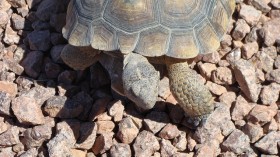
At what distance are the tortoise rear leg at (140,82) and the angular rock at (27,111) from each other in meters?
0.77

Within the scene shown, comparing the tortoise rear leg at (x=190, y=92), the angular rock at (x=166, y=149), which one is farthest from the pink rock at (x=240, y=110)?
the angular rock at (x=166, y=149)

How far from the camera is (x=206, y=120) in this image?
139 inches

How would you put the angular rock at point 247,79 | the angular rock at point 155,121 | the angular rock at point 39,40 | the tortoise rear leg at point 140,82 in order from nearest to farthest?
the tortoise rear leg at point 140,82 < the angular rock at point 155,121 < the angular rock at point 247,79 < the angular rock at point 39,40

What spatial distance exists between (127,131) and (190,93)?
21.1 inches

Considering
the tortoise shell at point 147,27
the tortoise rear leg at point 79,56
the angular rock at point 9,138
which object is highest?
the tortoise shell at point 147,27

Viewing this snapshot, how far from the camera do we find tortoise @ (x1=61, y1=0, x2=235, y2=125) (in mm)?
3295

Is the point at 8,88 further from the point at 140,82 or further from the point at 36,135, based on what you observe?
the point at 140,82

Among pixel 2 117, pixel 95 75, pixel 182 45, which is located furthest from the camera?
pixel 95 75

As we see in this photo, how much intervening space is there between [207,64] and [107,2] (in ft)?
3.33

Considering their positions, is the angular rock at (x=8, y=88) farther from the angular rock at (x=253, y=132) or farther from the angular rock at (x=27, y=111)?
the angular rock at (x=253, y=132)

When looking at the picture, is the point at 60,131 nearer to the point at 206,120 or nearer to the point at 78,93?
the point at 78,93

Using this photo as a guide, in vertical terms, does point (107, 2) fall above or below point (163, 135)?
above

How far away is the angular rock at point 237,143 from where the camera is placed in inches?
134

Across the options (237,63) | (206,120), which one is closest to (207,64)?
(237,63)
